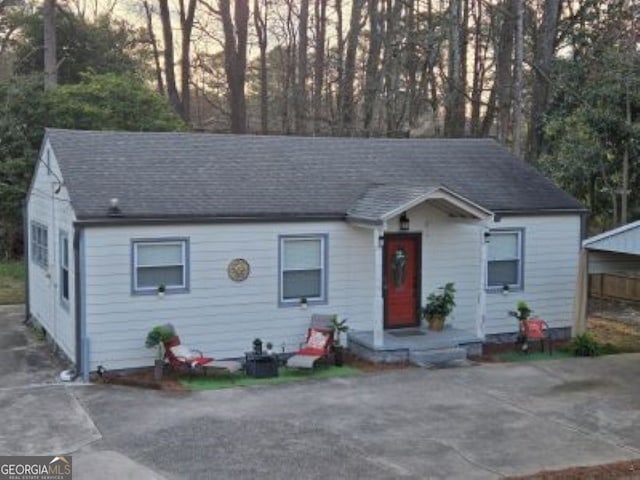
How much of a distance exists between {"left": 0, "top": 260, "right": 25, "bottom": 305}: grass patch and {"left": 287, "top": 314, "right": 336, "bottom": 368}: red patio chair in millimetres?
10143

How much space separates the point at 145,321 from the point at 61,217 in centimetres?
257

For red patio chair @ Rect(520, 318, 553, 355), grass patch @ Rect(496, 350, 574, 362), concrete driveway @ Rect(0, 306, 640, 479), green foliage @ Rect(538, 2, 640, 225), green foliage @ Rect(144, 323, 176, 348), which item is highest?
green foliage @ Rect(538, 2, 640, 225)

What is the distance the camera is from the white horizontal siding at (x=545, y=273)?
15453 mm

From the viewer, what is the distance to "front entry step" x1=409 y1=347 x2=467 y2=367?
532 inches

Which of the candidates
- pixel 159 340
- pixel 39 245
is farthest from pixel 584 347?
pixel 39 245

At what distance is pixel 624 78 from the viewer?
60.9 feet

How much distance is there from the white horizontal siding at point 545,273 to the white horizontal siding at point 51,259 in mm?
7869

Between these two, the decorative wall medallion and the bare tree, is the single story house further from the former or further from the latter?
the bare tree

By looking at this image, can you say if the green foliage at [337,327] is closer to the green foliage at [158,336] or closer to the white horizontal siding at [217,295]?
the white horizontal siding at [217,295]

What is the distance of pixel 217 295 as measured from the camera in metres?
13.1

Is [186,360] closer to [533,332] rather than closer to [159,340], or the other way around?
[159,340]

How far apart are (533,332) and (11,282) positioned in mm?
15506

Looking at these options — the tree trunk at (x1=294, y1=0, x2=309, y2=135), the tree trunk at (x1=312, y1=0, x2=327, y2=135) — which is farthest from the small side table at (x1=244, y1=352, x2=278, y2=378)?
the tree trunk at (x1=294, y1=0, x2=309, y2=135)

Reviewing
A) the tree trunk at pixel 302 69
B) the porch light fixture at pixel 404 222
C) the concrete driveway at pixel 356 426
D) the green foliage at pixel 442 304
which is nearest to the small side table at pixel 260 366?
the concrete driveway at pixel 356 426
